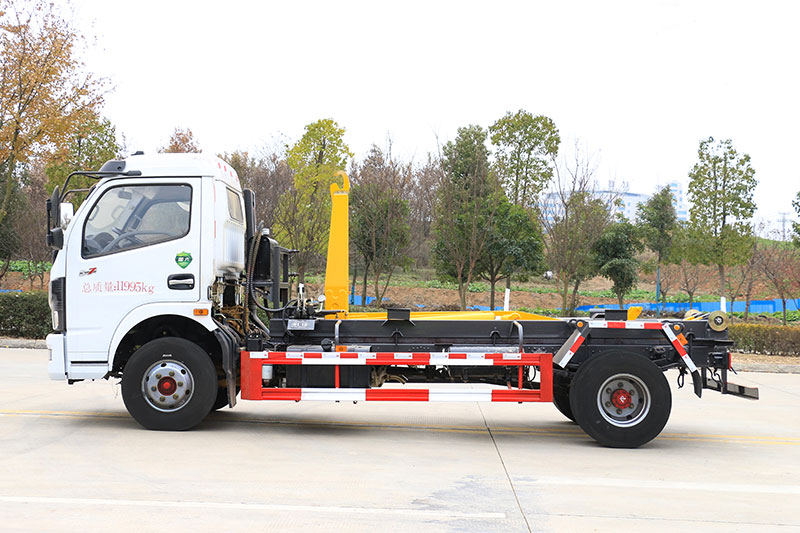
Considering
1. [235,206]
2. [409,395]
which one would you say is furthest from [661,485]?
[235,206]

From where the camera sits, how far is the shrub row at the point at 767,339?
18.7 meters

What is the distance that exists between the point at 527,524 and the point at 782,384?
11948 millimetres

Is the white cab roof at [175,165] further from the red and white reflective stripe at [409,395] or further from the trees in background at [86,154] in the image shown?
the trees in background at [86,154]

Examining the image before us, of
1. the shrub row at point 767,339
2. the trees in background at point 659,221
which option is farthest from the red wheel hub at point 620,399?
the trees in background at point 659,221

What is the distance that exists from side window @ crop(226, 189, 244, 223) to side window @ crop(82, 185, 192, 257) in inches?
22.3

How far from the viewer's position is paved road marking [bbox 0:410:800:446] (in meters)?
8.74

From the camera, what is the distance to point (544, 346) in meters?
8.20

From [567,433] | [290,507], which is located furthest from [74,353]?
[567,433]

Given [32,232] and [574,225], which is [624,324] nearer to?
[574,225]

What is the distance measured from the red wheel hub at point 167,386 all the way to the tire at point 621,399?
170 inches

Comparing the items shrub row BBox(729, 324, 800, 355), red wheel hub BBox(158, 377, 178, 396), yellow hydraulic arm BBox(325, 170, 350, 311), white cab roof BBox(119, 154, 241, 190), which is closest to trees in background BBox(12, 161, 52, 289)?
white cab roof BBox(119, 154, 241, 190)

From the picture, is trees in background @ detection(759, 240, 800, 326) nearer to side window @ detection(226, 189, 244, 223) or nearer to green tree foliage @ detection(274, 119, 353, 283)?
green tree foliage @ detection(274, 119, 353, 283)

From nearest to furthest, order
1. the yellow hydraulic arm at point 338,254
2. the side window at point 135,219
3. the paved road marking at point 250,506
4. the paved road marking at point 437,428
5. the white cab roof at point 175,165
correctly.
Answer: the paved road marking at point 250,506, the side window at point 135,219, the white cab roof at point 175,165, the paved road marking at point 437,428, the yellow hydraulic arm at point 338,254

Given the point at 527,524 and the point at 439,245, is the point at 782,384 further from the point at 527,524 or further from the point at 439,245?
the point at 439,245
